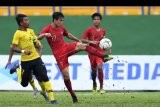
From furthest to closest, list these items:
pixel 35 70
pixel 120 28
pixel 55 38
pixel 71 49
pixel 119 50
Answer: pixel 120 28
pixel 119 50
pixel 55 38
pixel 71 49
pixel 35 70

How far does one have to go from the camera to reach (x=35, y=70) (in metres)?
13.9

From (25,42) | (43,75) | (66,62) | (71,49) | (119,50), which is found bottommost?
(119,50)

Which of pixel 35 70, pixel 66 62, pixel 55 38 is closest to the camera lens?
pixel 35 70

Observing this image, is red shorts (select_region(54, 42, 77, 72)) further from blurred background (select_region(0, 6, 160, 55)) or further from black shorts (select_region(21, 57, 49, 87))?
blurred background (select_region(0, 6, 160, 55))

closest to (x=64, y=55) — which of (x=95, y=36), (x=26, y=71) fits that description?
(x=26, y=71)

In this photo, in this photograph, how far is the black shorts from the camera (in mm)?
13734

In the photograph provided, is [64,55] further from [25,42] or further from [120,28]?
[120,28]

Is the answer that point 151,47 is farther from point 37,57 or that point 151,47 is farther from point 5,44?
point 37,57

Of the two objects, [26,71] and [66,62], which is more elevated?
[66,62]

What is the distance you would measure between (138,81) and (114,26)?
211 centimetres

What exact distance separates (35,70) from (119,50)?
709 centimetres

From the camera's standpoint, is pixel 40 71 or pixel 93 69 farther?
pixel 93 69

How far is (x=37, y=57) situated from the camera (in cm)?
1402
